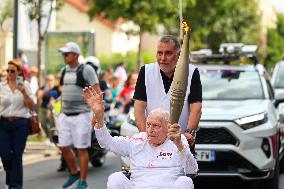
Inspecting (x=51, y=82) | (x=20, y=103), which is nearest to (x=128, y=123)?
(x=20, y=103)

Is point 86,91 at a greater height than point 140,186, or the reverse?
point 86,91

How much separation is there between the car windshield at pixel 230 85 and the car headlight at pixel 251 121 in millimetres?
1044

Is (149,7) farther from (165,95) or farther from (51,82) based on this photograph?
(165,95)

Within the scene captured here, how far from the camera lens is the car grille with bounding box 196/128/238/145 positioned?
10.7 m

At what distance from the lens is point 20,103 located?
1088cm

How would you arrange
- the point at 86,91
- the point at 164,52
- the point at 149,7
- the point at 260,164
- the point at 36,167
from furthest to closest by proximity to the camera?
the point at 149,7 < the point at 36,167 < the point at 260,164 < the point at 164,52 < the point at 86,91

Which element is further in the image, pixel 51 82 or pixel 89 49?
pixel 89 49

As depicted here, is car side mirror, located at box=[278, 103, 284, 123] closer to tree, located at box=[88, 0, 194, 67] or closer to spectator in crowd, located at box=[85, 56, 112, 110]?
spectator in crowd, located at box=[85, 56, 112, 110]

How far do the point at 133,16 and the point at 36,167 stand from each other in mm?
12283

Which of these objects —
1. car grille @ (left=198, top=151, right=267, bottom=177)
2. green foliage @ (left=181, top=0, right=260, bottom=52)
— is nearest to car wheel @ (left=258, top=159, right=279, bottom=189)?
car grille @ (left=198, top=151, right=267, bottom=177)

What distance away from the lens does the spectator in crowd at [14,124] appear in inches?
425

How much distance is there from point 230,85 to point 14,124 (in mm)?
3137

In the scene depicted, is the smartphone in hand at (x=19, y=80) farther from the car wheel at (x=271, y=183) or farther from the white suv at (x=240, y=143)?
the car wheel at (x=271, y=183)

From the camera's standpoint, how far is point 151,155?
7.10m
